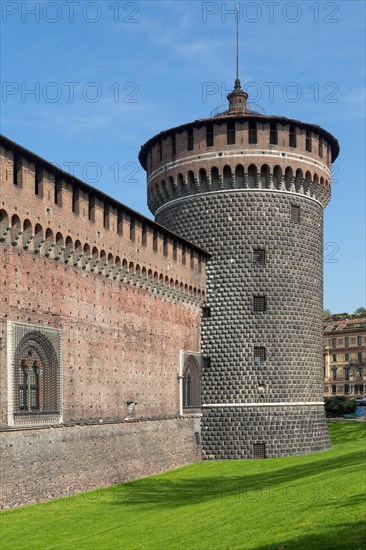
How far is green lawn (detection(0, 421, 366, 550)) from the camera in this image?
14.8 metres

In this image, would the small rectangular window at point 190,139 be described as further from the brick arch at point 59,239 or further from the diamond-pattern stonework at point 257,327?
the brick arch at point 59,239

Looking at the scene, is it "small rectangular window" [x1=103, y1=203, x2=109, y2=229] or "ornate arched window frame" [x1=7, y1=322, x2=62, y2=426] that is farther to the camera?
"small rectangular window" [x1=103, y1=203, x2=109, y2=229]

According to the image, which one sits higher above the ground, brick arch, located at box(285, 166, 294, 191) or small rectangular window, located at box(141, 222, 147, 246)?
brick arch, located at box(285, 166, 294, 191)

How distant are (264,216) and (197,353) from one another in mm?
7861

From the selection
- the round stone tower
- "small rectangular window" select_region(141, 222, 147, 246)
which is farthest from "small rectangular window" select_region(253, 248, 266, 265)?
"small rectangular window" select_region(141, 222, 147, 246)

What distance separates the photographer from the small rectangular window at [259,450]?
34375 millimetres

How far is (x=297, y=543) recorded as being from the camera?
516 inches

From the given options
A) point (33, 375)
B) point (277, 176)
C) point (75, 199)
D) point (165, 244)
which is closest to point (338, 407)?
point (277, 176)

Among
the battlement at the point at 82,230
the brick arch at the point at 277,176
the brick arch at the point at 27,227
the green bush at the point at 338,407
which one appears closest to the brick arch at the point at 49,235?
the battlement at the point at 82,230

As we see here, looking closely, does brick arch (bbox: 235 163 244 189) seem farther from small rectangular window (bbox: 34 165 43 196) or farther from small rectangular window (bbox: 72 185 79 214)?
small rectangular window (bbox: 34 165 43 196)

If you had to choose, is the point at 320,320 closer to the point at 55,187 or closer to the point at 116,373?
the point at 116,373

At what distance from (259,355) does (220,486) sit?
9.91 metres

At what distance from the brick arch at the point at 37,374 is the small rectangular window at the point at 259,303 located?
14.4 meters

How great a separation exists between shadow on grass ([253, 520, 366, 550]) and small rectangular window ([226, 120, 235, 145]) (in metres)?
24.9
